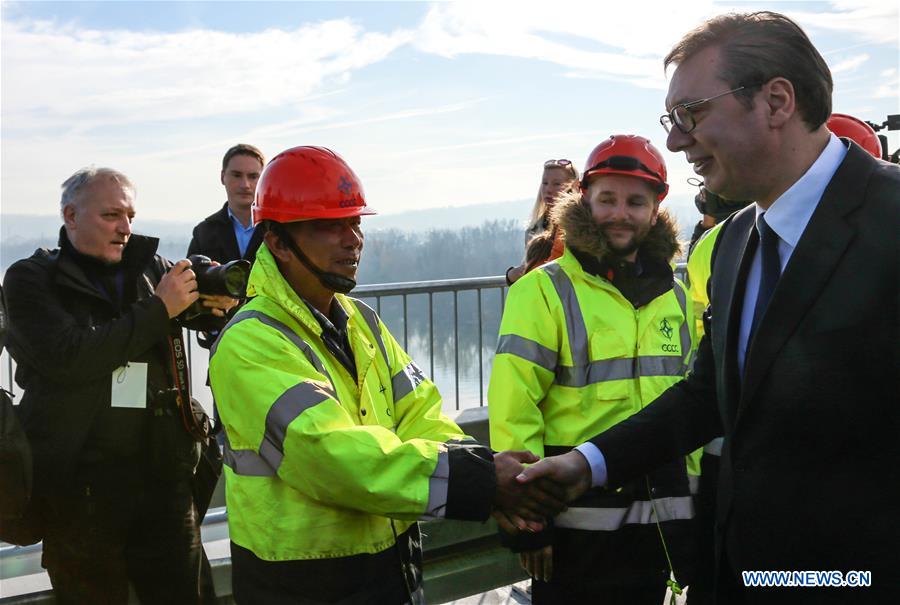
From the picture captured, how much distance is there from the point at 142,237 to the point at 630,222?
2212mm

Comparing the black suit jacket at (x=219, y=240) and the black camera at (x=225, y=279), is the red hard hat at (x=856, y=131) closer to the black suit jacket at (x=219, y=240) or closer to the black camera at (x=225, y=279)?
the black camera at (x=225, y=279)

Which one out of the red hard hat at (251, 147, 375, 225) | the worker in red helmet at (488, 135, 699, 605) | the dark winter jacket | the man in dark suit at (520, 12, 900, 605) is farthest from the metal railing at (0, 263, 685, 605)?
the man in dark suit at (520, 12, 900, 605)

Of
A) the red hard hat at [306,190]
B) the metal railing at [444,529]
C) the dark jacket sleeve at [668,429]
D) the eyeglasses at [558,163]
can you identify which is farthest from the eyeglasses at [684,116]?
the eyeglasses at [558,163]

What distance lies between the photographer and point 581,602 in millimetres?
3211

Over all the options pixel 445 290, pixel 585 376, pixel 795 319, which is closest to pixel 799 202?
pixel 795 319

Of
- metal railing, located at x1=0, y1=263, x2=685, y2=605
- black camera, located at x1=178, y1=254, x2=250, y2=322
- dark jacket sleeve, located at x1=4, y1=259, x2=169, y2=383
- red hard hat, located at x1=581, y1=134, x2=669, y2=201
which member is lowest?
metal railing, located at x1=0, y1=263, x2=685, y2=605

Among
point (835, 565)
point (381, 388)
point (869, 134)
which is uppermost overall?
point (869, 134)

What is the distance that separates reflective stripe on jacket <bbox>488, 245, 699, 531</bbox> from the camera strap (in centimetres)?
141

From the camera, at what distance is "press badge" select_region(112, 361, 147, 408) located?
12.2 ft

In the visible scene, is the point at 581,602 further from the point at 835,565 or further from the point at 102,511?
the point at 102,511

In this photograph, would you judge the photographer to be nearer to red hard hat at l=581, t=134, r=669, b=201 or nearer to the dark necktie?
red hard hat at l=581, t=134, r=669, b=201

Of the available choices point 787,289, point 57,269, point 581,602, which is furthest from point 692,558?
point 57,269

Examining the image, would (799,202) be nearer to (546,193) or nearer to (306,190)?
(306,190)

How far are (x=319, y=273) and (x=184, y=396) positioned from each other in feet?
4.60
